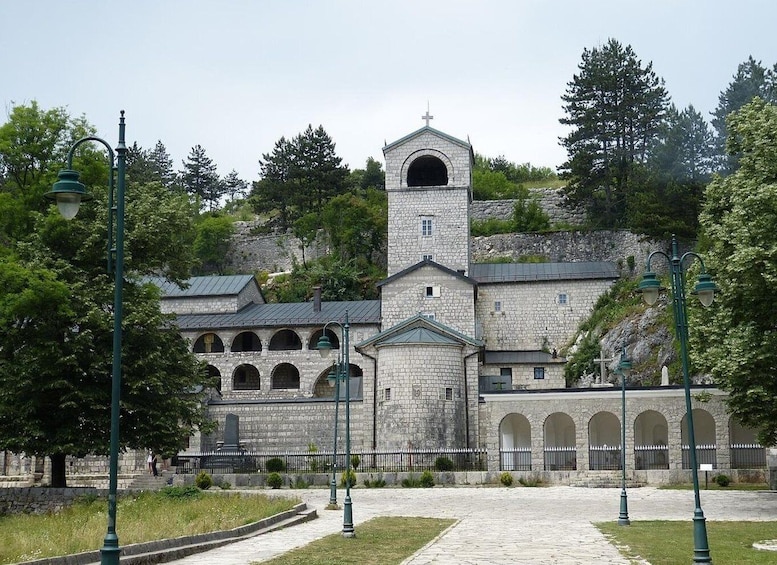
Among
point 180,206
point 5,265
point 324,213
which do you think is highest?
point 324,213

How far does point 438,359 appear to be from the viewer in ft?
136

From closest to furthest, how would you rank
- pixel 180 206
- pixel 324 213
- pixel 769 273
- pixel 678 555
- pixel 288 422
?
pixel 678 555, pixel 769 273, pixel 180 206, pixel 288 422, pixel 324 213

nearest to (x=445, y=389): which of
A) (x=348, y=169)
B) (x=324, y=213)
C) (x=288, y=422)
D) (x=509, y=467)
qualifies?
(x=509, y=467)

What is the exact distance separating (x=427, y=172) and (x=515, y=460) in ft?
65.6

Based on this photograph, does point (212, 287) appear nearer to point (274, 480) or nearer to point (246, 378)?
point (246, 378)

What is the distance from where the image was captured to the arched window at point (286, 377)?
54.9 m

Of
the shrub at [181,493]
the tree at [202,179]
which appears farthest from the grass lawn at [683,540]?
the tree at [202,179]

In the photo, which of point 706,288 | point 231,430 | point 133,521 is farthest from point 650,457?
point 706,288

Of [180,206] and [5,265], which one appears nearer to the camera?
[5,265]

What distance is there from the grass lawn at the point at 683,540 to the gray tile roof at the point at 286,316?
31.7m

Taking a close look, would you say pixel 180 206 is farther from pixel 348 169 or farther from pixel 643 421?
pixel 348 169

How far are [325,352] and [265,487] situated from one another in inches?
519

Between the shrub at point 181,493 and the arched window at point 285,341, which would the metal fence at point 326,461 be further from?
the arched window at point 285,341

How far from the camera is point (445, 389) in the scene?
41.3 meters
